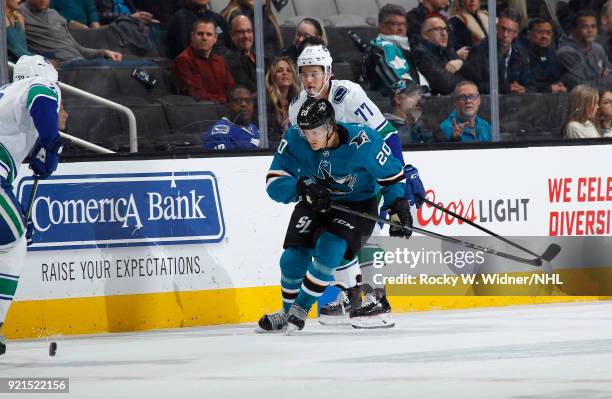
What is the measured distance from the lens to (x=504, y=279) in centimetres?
809

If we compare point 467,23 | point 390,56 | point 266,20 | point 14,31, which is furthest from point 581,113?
point 14,31

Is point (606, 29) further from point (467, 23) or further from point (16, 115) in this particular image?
point (16, 115)

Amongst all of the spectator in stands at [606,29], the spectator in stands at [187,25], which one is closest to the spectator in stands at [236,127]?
the spectator in stands at [187,25]

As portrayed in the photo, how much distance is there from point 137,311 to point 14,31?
1.59 metres

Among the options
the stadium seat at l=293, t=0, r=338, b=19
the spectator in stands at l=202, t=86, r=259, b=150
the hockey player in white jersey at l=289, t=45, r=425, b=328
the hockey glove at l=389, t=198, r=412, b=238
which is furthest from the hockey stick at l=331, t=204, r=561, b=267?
the stadium seat at l=293, t=0, r=338, b=19

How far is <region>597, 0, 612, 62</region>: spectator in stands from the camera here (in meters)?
8.83

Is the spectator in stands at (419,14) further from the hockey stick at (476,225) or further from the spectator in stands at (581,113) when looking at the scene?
the hockey stick at (476,225)

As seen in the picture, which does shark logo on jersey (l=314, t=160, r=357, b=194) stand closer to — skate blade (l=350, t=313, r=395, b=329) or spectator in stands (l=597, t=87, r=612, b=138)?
A: skate blade (l=350, t=313, r=395, b=329)

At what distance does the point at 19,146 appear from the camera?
6027mm

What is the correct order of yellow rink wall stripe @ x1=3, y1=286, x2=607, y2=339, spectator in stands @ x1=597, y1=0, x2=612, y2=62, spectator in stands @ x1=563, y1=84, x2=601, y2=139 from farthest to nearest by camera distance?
1. spectator in stands @ x1=597, y1=0, x2=612, y2=62
2. spectator in stands @ x1=563, y1=84, x2=601, y2=139
3. yellow rink wall stripe @ x1=3, y1=286, x2=607, y2=339

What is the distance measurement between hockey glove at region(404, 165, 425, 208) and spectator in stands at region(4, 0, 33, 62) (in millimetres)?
2080

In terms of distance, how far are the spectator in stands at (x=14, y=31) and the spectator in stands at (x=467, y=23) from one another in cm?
265

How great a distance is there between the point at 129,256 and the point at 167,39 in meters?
1.29

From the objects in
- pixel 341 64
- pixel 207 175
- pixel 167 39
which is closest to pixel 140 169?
pixel 207 175
